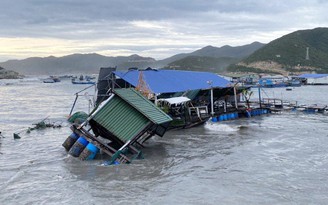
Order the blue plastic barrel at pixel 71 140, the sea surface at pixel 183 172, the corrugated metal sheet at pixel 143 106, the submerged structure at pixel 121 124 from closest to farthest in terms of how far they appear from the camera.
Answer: the sea surface at pixel 183 172, the submerged structure at pixel 121 124, the corrugated metal sheet at pixel 143 106, the blue plastic barrel at pixel 71 140

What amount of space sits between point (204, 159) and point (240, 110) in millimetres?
18058

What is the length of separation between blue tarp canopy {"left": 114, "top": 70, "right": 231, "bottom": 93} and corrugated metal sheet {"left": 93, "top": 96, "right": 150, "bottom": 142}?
8.27m

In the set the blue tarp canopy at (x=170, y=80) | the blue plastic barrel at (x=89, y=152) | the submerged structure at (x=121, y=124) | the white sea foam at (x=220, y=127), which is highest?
the blue tarp canopy at (x=170, y=80)

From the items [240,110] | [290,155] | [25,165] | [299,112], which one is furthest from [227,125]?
[25,165]

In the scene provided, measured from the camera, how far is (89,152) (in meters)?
A: 18.5

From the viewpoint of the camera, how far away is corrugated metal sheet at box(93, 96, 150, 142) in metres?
18.1

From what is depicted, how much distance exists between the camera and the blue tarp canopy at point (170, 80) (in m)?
28.4

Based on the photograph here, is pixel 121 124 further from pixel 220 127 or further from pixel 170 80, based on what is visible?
pixel 170 80

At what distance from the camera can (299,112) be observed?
4038 centimetres

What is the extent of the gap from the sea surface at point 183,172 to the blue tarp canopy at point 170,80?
4.17 meters

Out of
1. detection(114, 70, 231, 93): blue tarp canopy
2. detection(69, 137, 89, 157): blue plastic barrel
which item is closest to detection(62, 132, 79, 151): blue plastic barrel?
detection(69, 137, 89, 157): blue plastic barrel

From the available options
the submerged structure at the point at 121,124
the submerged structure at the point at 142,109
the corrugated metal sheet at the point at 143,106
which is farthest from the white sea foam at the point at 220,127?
the submerged structure at the point at 121,124

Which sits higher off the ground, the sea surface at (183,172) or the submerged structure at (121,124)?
the submerged structure at (121,124)

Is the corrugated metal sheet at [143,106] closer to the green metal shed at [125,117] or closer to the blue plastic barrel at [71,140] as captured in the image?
the green metal shed at [125,117]
